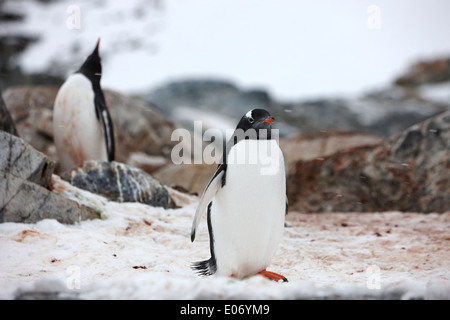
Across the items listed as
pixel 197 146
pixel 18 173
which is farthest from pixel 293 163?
pixel 18 173

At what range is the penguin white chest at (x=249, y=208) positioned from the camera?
2.34 meters

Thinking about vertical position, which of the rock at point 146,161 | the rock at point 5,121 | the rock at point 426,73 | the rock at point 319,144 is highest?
the rock at point 426,73

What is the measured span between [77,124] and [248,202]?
9.54 ft

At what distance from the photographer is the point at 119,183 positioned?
3691 mm

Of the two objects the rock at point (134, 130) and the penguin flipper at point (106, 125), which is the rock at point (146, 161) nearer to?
the rock at point (134, 130)

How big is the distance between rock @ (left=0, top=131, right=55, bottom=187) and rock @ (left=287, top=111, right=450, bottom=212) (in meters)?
2.49

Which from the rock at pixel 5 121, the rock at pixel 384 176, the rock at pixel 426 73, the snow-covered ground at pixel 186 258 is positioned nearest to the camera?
the snow-covered ground at pixel 186 258

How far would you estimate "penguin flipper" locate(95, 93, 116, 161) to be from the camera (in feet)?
15.5

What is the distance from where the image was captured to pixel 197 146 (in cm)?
665

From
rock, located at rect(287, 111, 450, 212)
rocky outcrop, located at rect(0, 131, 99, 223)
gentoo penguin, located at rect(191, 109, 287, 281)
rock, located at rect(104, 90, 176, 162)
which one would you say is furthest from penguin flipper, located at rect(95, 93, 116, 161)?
gentoo penguin, located at rect(191, 109, 287, 281)

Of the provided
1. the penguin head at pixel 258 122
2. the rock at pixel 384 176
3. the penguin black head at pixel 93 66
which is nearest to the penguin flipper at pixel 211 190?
the penguin head at pixel 258 122

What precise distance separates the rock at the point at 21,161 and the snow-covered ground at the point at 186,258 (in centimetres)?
27

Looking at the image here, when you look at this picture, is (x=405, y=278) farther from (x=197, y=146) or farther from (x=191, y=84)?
(x=191, y=84)
